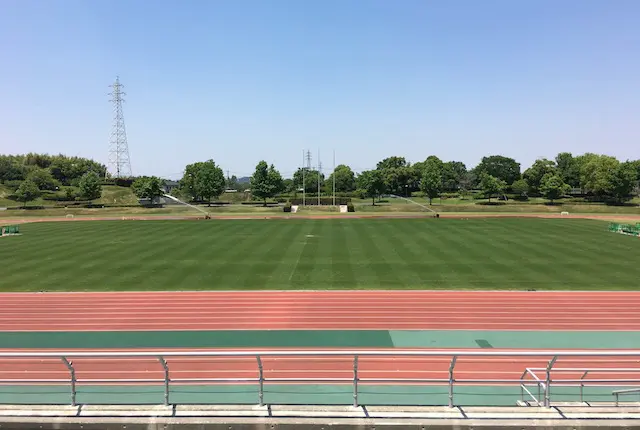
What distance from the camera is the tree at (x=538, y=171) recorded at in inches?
4491

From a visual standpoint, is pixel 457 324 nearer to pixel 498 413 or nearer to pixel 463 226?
pixel 498 413

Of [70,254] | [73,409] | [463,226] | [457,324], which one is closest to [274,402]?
[73,409]

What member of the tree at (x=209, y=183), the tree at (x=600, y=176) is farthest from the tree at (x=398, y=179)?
the tree at (x=209, y=183)

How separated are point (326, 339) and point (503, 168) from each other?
152 m

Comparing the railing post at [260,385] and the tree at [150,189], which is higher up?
the tree at [150,189]

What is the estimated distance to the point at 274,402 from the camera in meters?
6.61

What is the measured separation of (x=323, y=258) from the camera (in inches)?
1219

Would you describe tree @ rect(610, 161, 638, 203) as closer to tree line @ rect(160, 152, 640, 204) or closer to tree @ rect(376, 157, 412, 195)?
tree line @ rect(160, 152, 640, 204)

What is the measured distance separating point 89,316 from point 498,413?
61.9ft

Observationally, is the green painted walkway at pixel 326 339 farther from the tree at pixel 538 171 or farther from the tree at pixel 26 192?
the tree at pixel 538 171

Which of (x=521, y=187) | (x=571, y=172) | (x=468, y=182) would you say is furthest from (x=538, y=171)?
(x=468, y=182)

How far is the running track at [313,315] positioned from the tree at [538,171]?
10540 centimetres

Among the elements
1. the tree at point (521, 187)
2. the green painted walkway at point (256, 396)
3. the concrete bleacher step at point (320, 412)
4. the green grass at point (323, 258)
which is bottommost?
the green grass at point (323, 258)

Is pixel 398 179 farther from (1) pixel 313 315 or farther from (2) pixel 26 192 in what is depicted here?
(1) pixel 313 315
